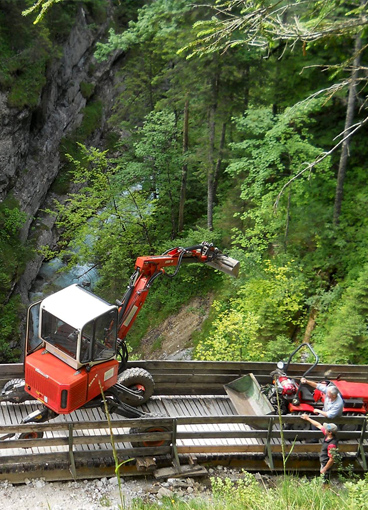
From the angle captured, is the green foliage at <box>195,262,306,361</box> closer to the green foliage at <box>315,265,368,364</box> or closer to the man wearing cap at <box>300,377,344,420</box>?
the green foliage at <box>315,265,368,364</box>

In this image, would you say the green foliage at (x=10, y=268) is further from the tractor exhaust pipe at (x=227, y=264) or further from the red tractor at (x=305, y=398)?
the red tractor at (x=305, y=398)

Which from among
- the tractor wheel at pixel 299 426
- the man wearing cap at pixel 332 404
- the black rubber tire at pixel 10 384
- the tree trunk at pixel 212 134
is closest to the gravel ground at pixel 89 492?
the black rubber tire at pixel 10 384

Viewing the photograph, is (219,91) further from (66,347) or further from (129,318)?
(66,347)

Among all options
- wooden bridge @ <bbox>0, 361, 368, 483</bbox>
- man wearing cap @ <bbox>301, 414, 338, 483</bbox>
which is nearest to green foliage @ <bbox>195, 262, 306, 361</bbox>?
wooden bridge @ <bbox>0, 361, 368, 483</bbox>

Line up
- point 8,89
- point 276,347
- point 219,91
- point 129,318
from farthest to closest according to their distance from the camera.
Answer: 1. point 8,89
2. point 219,91
3. point 276,347
4. point 129,318

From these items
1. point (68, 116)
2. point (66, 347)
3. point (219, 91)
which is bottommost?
point (66, 347)

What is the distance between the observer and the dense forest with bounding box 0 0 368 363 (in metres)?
15.4

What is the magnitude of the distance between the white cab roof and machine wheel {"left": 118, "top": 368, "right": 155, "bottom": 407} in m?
1.87

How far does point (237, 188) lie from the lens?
20531 mm

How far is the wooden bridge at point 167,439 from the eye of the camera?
25.7 feet

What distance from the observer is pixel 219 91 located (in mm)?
18922

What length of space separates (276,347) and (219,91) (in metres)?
10.6

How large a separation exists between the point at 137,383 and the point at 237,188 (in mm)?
12645

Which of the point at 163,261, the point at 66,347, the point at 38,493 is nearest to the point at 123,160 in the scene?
the point at 163,261
